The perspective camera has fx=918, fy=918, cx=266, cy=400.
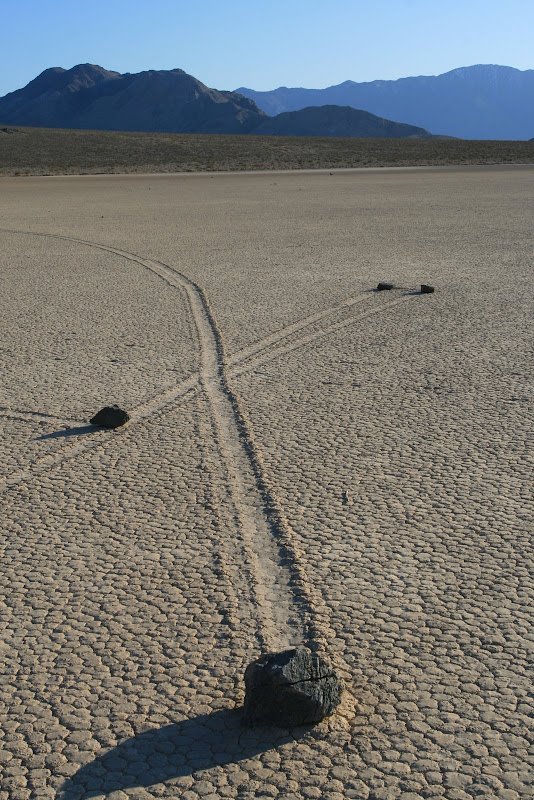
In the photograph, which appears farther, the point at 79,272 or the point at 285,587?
the point at 79,272

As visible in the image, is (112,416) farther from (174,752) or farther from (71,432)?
(174,752)

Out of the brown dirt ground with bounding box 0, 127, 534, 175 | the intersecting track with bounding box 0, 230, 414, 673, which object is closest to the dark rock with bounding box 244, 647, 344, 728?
the intersecting track with bounding box 0, 230, 414, 673

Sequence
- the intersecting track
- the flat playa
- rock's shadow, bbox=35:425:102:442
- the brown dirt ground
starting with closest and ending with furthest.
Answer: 1. the flat playa
2. the intersecting track
3. rock's shadow, bbox=35:425:102:442
4. the brown dirt ground

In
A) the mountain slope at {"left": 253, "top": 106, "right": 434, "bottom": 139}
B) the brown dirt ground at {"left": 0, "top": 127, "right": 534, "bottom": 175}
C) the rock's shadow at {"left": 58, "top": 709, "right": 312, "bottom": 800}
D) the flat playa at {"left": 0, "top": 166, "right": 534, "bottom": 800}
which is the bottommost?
the rock's shadow at {"left": 58, "top": 709, "right": 312, "bottom": 800}

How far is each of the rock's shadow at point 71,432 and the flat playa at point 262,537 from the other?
5cm

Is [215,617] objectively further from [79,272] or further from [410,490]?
[79,272]

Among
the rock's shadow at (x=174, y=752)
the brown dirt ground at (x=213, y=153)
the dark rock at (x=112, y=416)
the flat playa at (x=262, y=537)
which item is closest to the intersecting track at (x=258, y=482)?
the flat playa at (x=262, y=537)

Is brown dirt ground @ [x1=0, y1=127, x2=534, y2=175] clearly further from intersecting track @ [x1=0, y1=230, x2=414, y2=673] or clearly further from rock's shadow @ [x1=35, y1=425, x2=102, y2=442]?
rock's shadow @ [x1=35, y1=425, x2=102, y2=442]

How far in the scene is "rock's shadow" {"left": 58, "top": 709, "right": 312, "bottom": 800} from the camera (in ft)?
8.94

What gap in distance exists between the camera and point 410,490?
4891 millimetres

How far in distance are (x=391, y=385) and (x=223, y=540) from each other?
289cm

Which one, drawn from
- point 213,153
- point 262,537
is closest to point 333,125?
point 213,153

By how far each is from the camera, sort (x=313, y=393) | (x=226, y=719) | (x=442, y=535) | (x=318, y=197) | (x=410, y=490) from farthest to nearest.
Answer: (x=318, y=197) → (x=313, y=393) → (x=410, y=490) → (x=442, y=535) → (x=226, y=719)

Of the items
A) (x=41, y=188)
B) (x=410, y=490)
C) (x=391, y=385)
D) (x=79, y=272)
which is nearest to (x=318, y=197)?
(x=41, y=188)
